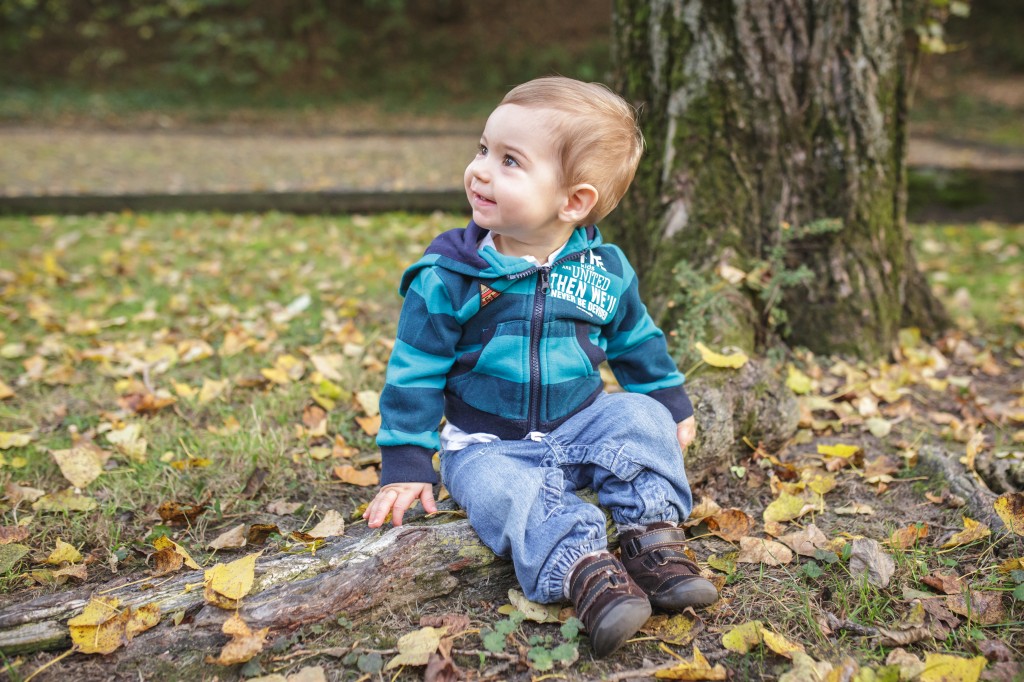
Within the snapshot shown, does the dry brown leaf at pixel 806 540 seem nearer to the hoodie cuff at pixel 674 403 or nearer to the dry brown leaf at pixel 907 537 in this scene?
the dry brown leaf at pixel 907 537

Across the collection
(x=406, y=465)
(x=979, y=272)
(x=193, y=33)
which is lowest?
(x=979, y=272)

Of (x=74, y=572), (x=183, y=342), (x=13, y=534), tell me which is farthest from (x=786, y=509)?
(x=183, y=342)

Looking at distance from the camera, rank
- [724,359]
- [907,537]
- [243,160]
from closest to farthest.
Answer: [907,537], [724,359], [243,160]

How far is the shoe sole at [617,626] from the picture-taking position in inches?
61.8

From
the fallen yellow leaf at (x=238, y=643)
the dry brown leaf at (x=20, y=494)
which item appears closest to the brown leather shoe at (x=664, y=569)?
the fallen yellow leaf at (x=238, y=643)

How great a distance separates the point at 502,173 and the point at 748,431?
3.90 feet

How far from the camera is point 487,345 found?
6.53ft

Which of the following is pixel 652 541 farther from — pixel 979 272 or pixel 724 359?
pixel 979 272

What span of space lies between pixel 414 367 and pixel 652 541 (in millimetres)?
731

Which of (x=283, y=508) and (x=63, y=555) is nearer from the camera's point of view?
(x=63, y=555)

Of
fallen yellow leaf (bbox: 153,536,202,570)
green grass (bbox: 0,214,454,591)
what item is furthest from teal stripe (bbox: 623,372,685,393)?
fallen yellow leaf (bbox: 153,536,202,570)

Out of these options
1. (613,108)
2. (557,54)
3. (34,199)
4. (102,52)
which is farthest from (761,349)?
(102,52)

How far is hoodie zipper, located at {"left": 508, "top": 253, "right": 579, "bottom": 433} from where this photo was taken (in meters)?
1.99

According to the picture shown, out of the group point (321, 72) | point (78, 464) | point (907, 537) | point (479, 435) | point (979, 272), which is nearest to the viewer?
point (907, 537)
